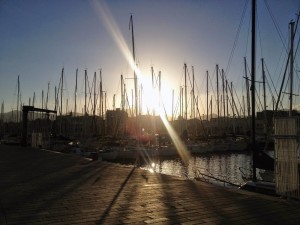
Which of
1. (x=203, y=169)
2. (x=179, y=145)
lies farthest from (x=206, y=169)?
(x=179, y=145)

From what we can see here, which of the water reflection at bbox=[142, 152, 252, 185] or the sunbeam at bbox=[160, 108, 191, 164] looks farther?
the sunbeam at bbox=[160, 108, 191, 164]

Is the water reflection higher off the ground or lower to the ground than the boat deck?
lower

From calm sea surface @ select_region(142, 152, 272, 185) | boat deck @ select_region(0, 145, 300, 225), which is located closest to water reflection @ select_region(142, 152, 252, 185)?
calm sea surface @ select_region(142, 152, 272, 185)

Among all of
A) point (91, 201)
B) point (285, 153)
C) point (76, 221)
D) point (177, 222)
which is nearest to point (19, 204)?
point (91, 201)

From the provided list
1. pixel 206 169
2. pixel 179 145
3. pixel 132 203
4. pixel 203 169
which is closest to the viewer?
pixel 132 203

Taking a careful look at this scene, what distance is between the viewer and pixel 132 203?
786cm

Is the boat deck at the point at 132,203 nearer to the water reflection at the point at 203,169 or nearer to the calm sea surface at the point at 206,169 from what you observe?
the calm sea surface at the point at 206,169

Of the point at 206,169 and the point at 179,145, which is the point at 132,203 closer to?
the point at 206,169

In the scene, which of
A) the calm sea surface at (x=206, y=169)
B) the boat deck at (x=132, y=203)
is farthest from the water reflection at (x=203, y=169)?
the boat deck at (x=132, y=203)

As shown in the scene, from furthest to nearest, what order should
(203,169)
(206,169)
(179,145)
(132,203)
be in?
(179,145) → (203,169) → (206,169) → (132,203)

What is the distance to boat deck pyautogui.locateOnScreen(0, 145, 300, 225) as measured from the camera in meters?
6.50

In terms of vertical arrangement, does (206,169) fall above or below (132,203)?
below

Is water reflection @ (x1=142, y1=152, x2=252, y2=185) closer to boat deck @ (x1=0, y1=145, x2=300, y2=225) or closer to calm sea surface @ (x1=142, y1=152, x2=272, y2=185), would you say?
calm sea surface @ (x1=142, y1=152, x2=272, y2=185)

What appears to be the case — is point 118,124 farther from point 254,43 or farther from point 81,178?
point 81,178
